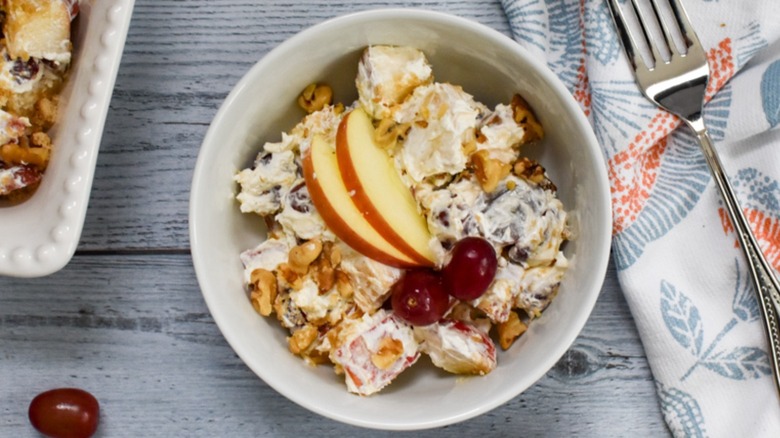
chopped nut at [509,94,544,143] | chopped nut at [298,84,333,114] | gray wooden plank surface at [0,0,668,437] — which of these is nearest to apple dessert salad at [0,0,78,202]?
Answer: gray wooden plank surface at [0,0,668,437]

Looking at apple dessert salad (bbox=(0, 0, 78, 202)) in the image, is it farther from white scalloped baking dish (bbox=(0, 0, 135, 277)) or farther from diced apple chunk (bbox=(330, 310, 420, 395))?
diced apple chunk (bbox=(330, 310, 420, 395))

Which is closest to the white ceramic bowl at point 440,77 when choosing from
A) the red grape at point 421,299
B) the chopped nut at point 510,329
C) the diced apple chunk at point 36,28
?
the chopped nut at point 510,329

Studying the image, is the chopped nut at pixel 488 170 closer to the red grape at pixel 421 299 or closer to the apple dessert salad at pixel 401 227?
the apple dessert salad at pixel 401 227

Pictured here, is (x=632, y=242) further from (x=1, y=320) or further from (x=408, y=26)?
(x=1, y=320)

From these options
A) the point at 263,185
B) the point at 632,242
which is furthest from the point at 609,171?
the point at 263,185

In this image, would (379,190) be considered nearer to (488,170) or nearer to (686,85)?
(488,170)

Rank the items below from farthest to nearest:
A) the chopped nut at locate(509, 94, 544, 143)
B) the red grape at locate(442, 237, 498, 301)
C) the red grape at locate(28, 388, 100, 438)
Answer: the red grape at locate(28, 388, 100, 438), the chopped nut at locate(509, 94, 544, 143), the red grape at locate(442, 237, 498, 301)
